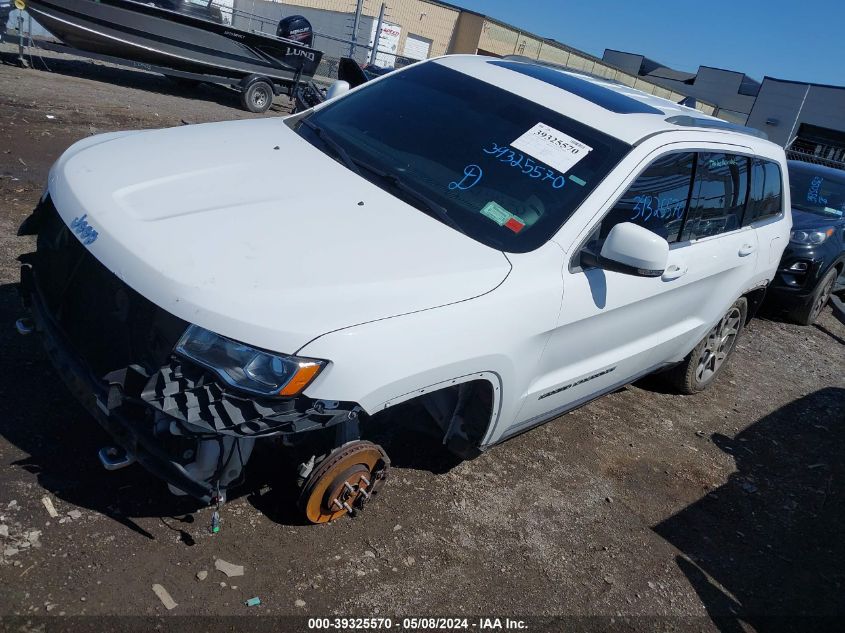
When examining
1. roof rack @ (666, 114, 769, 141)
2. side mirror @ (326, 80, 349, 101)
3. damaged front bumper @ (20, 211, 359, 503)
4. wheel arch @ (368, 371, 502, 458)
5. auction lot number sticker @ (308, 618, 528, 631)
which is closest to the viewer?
damaged front bumper @ (20, 211, 359, 503)

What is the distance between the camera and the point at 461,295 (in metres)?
2.65

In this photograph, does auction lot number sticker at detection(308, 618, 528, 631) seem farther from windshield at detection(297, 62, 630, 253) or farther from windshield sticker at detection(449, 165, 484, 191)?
windshield sticker at detection(449, 165, 484, 191)

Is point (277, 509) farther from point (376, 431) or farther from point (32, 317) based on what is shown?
point (32, 317)

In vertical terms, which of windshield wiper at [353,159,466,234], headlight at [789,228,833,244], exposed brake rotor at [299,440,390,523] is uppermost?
windshield wiper at [353,159,466,234]

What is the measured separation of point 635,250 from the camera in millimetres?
2975

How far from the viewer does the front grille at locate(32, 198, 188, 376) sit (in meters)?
2.43

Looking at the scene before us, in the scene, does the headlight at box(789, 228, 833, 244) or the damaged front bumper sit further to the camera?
the headlight at box(789, 228, 833, 244)

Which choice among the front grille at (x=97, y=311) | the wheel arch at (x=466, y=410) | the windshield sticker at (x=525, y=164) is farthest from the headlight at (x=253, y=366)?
the windshield sticker at (x=525, y=164)

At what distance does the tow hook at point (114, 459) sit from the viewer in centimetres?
251

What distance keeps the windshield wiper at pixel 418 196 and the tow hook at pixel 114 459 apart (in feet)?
5.23

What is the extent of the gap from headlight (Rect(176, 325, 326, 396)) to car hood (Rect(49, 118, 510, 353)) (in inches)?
1.9

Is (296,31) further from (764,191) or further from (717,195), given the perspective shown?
(717,195)

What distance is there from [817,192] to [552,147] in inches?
257

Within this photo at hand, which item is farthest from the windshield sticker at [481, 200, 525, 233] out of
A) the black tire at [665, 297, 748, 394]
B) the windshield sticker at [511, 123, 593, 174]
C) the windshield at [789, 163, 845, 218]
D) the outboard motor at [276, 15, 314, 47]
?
the outboard motor at [276, 15, 314, 47]
